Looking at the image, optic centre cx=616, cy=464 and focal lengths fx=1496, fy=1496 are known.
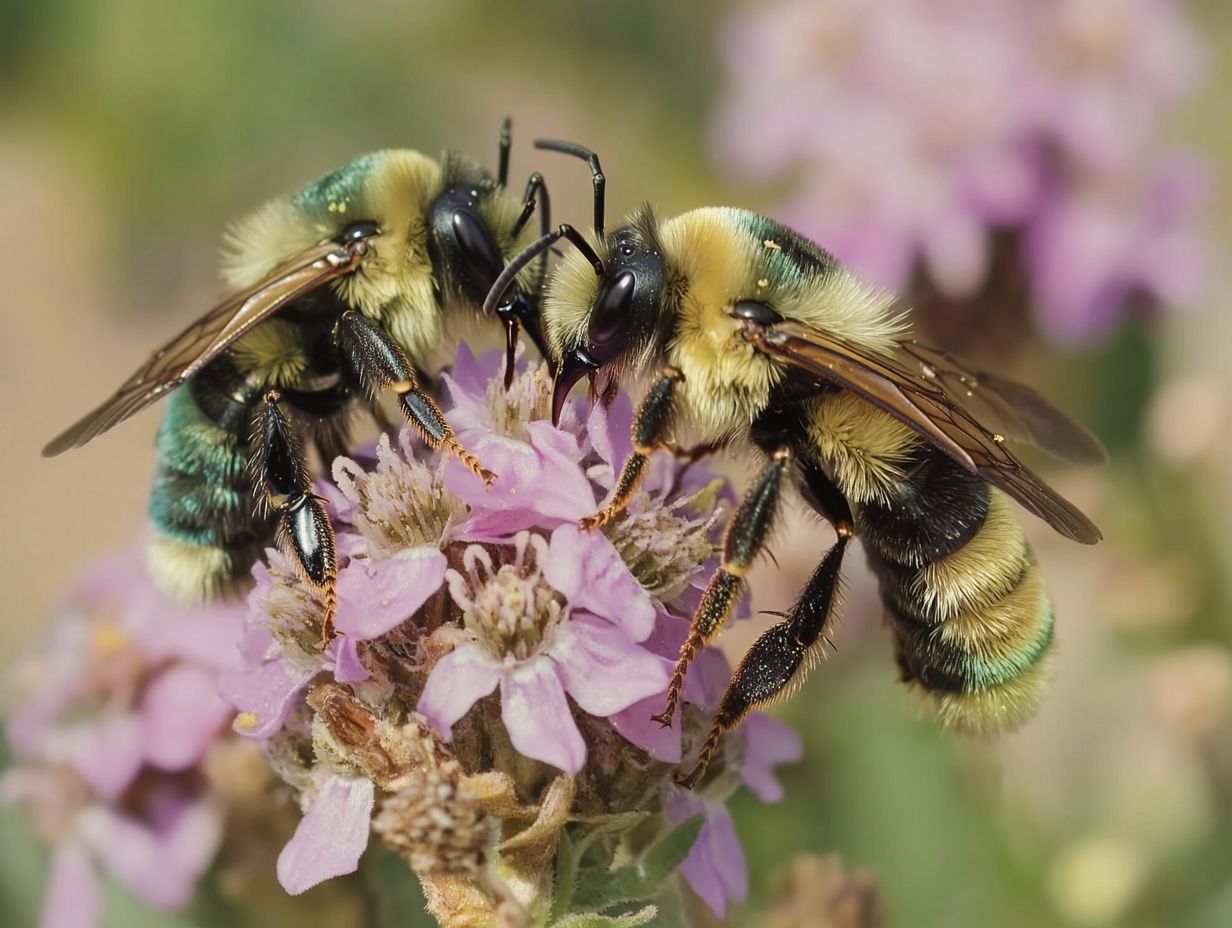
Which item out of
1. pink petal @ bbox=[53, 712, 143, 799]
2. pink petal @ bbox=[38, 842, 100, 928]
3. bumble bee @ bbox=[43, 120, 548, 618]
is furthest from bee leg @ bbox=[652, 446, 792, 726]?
pink petal @ bbox=[38, 842, 100, 928]

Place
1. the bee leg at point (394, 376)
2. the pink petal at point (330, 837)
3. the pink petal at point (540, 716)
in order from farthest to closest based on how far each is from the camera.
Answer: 1. the bee leg at point (394, 376)
2. the pink petal at point (330, 837)
3. the pink petal at point (540, 716)

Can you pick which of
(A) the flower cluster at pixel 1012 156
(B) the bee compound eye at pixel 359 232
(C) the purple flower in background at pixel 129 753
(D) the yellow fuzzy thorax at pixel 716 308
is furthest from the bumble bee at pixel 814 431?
(A) the flower cluster at pixel 1012 156

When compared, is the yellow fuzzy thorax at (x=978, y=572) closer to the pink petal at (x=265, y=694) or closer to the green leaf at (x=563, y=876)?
the green leaf at (x=563, y=876)

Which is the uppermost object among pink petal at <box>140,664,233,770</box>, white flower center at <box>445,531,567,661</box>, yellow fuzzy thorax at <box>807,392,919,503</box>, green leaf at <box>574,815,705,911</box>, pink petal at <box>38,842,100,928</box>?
yellow fuzzy thorax at <box>807,392,919,503</box>

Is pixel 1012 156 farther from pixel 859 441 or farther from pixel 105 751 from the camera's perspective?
pixel 105 751

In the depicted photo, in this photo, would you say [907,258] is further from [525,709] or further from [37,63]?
[37,63]

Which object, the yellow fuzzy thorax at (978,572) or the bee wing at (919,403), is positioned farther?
the yellow fuzzy thorax at (978,572)

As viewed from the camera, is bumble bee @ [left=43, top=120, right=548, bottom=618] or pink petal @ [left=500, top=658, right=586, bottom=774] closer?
pink petal @ [left=500, top=658, right=586, bottom=774]

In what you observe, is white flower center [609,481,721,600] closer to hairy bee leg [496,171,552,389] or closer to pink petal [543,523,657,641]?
pink petal [543,523,657,641]
